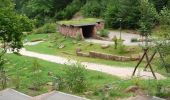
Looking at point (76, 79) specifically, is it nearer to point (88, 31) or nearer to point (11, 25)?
point (11, 25)

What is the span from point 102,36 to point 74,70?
33.9m

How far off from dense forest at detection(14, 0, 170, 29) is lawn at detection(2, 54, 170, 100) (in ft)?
18.9

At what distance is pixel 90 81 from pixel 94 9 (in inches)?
1780

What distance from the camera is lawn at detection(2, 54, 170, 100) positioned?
2564 centimetres

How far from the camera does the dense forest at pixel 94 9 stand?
61781 mm

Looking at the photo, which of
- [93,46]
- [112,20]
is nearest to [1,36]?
[93,46]

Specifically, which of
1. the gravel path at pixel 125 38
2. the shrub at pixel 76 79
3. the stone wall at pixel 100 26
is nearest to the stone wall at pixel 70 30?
the gravel path at pixel 125 38

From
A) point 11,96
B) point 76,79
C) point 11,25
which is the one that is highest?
point 11,25

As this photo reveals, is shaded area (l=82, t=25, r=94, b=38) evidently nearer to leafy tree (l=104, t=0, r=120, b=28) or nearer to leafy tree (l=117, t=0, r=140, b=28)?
leafy tree (l=117, t=0, r=140, b=28)

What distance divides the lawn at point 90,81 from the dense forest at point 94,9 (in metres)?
5.76

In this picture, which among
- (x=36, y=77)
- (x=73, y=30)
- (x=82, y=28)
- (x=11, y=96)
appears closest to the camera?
(x=11, y=96)

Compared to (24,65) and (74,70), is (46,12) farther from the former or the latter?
(74,70)

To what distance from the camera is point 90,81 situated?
31.5 meters

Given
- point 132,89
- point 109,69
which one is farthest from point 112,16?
point 132,89
